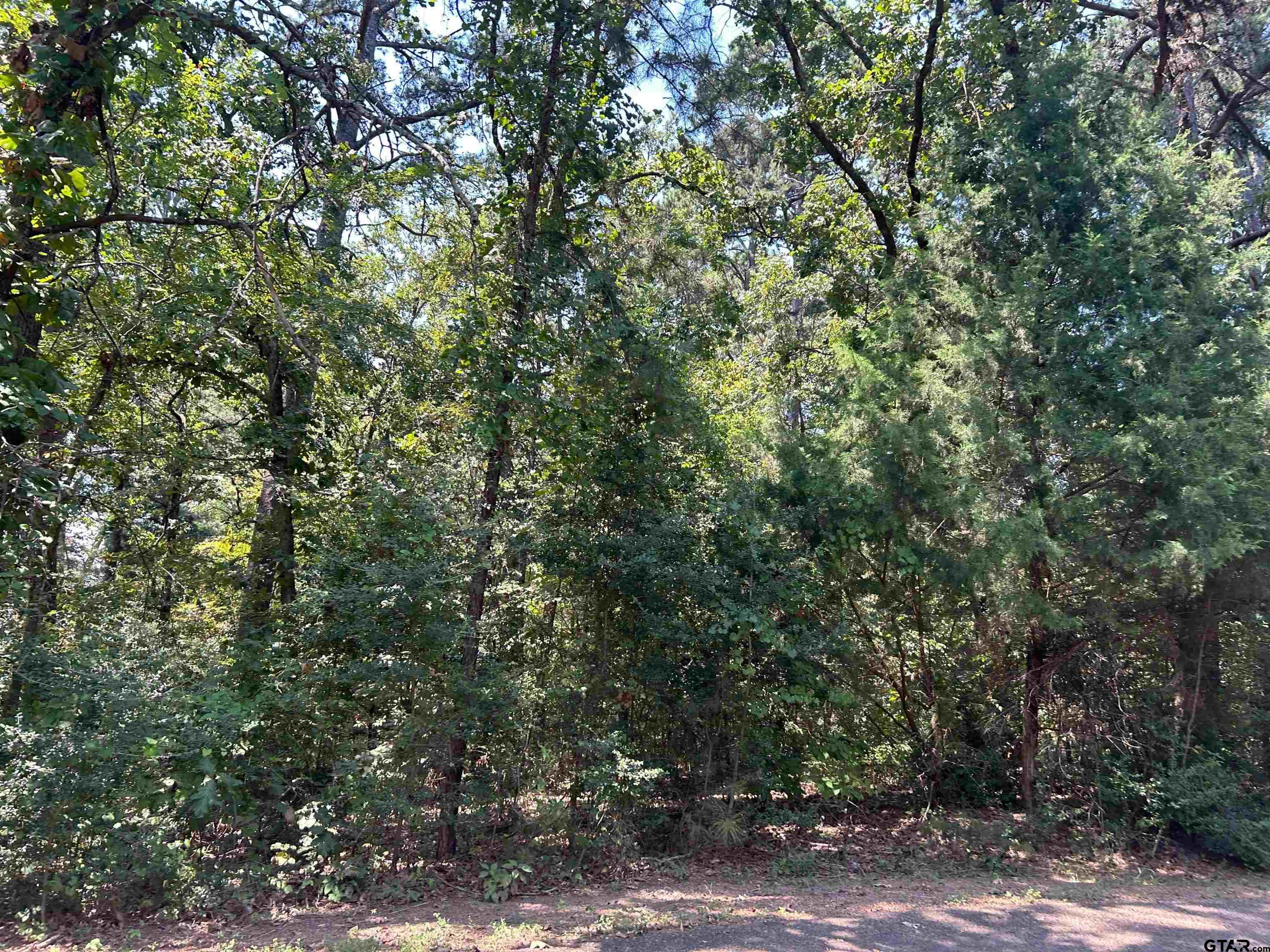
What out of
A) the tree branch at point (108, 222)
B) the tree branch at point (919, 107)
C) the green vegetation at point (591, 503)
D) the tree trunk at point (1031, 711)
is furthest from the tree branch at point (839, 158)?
the tree branch at point (108, 222)

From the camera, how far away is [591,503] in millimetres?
7949

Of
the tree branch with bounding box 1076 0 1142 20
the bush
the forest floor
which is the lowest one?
the forest floor

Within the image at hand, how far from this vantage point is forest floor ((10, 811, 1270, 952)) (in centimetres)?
503

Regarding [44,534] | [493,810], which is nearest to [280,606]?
[44,534]

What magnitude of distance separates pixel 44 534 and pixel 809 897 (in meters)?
6.74

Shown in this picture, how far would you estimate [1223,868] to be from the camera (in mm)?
7059

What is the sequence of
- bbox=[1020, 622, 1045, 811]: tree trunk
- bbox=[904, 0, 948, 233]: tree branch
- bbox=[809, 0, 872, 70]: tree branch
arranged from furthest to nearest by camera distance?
1. bbox=[809, 0, 872, 70]: tree branch
2. bbox=[904, 0, 948, 233]: tree branch
3. bbox=[1020, 622, 1045, 811]: tree trunk

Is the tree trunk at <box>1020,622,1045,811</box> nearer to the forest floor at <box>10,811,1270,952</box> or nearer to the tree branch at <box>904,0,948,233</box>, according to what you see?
the forest floor at <box>10,811,1270,952</box>

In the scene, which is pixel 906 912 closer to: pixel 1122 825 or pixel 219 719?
pixel 1122 825

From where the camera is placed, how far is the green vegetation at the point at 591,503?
622 centimetres

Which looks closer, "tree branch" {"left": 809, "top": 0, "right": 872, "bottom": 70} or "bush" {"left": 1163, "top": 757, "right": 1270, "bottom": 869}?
"bush" {"left": 1163, "top": 757, "right": 1270, "bottom": 869}

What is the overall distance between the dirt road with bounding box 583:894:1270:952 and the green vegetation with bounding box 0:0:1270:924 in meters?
0.78

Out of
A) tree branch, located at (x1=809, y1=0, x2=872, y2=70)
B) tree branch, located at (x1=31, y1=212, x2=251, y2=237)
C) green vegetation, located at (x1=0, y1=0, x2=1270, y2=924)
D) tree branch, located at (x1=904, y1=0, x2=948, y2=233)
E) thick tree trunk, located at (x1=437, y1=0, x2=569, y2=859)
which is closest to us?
tree branch, located at (x1=31, y1=212, x2=251, y2=237)

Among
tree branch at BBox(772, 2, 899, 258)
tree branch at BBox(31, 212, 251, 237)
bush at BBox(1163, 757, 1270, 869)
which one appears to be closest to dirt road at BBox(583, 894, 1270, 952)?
bush at BBox(1163, 757, 1270, 869)
